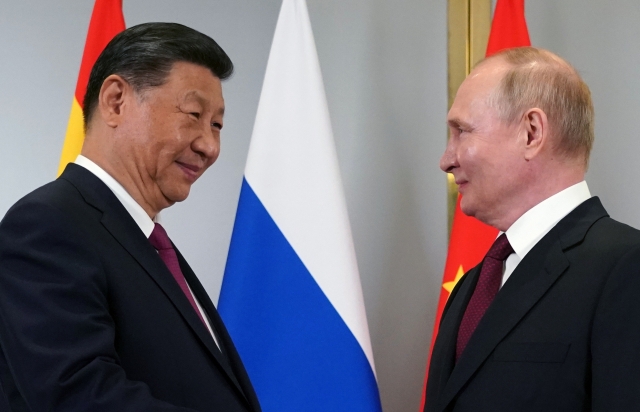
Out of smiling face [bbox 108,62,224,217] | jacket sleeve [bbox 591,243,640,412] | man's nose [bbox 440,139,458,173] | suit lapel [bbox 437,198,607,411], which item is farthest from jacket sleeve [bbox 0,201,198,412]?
man's nose [bbox 440,139,458,173]

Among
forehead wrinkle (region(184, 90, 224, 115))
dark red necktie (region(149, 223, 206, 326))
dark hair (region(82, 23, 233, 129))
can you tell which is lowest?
dark red necktie (region(149, 223, 206, 326))

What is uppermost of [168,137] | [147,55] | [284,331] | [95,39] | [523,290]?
[95,39]

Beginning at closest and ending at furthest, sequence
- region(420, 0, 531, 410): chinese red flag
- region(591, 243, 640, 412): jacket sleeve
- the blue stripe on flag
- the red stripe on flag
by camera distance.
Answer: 1. region(591, 243, 640, 412): jacket sleeve
2. the blue stripe on flag
3. region(420, 0, 531, 410): chinese red flag
4. the red stripe on flag

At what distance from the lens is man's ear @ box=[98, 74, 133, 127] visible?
58.0 inches

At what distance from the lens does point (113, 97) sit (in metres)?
1.48

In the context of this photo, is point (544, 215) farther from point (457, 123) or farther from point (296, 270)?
point (296, 270)

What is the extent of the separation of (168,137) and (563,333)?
31.9 inches

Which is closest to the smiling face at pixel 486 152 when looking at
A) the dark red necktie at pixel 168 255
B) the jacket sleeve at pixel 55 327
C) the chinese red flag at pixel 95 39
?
the dark red necktie at pixel 168 255

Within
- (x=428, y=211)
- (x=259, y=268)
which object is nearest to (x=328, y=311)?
(x=259, y=268)

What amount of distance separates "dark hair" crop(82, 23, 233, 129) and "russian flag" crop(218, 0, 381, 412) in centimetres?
93

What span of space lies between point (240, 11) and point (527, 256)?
205 cm

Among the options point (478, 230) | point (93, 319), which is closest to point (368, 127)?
point (478, 230)

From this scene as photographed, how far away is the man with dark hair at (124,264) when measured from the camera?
115cm

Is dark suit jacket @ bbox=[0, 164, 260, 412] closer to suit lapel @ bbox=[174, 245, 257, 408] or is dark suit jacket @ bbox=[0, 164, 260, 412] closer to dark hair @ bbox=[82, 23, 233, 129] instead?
suit lapel @ bbox=[174, 245, 257, 408]
